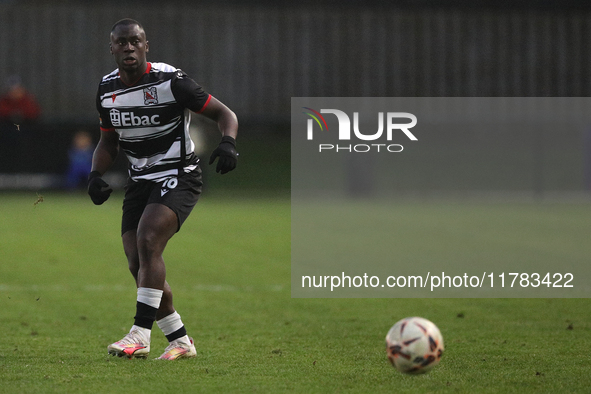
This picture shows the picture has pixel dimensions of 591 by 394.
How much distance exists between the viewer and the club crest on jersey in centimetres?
621

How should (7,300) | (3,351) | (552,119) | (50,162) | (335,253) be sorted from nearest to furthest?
(3,351), (7,300), (335,253), (50,162), (552,119)

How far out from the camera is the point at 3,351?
21.4 ft

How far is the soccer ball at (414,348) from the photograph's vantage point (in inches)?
204

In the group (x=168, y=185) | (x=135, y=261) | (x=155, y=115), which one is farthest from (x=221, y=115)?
(x=135, y=261)

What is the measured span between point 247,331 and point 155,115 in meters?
2.36

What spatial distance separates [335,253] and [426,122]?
62.1 feet

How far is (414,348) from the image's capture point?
17.0ft

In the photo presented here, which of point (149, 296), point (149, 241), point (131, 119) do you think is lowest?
point (149, 296)

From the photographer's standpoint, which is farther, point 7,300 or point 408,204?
point 408,204

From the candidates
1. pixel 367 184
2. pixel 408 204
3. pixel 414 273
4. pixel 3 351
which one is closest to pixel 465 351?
pixel 3 351

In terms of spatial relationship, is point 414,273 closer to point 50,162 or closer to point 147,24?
point 50,162

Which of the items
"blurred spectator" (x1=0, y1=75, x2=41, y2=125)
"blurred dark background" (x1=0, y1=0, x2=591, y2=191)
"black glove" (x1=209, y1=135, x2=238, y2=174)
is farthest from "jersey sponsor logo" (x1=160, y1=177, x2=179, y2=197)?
"blurred dark background" (x1=0, y1=0, x2=591, y2=191)

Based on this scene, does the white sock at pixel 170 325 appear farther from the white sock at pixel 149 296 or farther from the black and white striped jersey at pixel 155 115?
the black and white striped jersey at pixel 155 115

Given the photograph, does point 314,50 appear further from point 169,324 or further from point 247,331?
point 169,324
